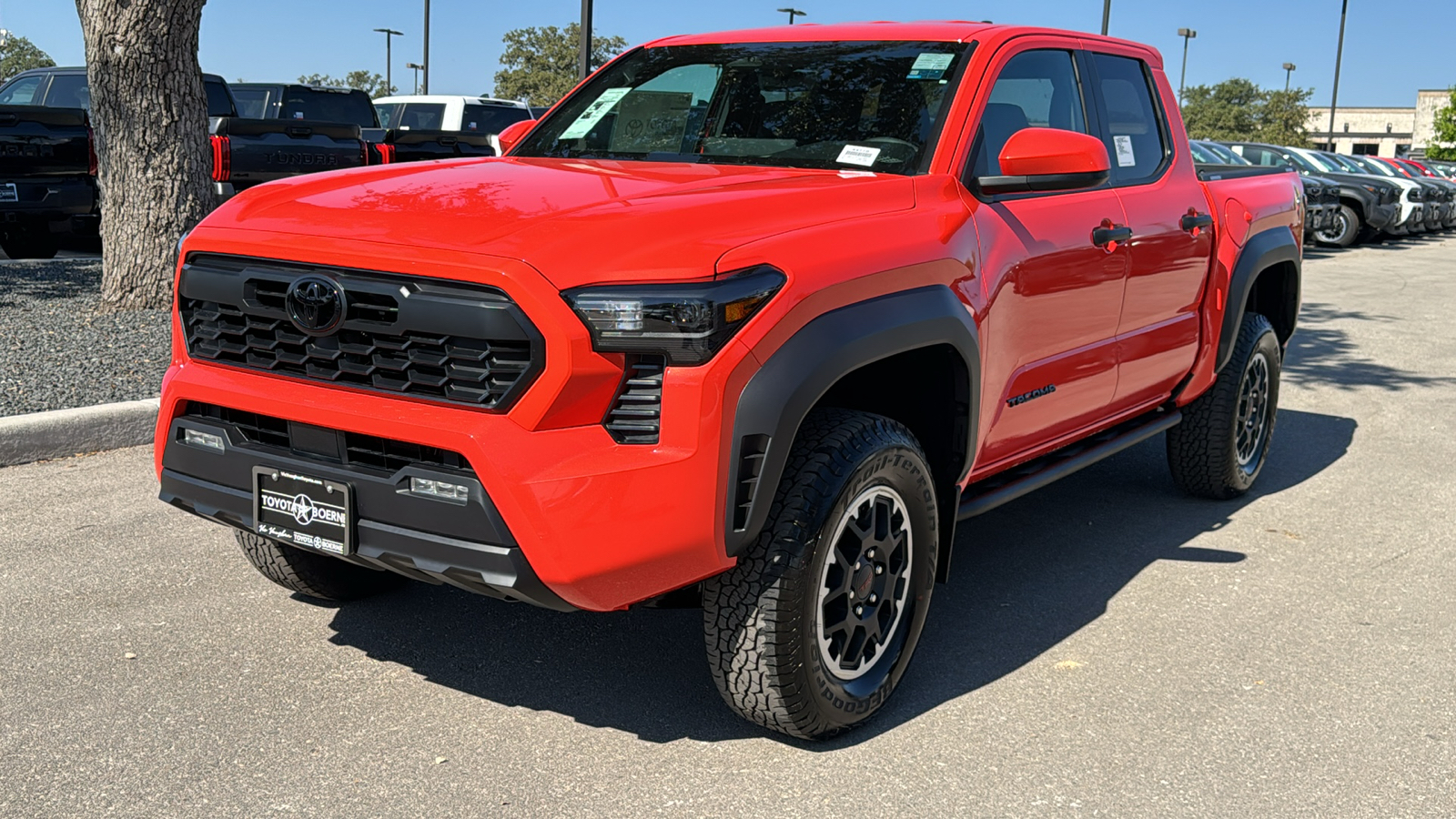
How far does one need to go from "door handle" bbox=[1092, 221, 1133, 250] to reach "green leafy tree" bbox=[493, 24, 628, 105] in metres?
54.2

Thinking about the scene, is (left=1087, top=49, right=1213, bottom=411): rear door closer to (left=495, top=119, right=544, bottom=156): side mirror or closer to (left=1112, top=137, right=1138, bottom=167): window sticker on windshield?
(left=1112, top=137, right=1138, bottom=167): window sticker on windshield

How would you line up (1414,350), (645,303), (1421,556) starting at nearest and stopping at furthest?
(645,303), (1421,556), (1414,350)

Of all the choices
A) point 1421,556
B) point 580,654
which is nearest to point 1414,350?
point 1421,556

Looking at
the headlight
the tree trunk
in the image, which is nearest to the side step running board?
the headlight

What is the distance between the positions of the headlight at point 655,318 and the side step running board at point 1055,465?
1417 millimetres

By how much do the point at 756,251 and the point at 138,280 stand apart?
693 centimetres

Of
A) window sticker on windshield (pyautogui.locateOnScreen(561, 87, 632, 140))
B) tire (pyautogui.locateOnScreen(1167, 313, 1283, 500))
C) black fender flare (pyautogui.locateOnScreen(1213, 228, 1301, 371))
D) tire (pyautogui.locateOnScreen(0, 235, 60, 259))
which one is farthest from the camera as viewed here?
tire (pyautogui.locateOnScreen(0, 235, 60, 259))

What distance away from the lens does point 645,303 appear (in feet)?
9.48

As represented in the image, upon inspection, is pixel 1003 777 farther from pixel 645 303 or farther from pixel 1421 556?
pixel 1421 556

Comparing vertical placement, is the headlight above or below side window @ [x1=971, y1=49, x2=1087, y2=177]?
below

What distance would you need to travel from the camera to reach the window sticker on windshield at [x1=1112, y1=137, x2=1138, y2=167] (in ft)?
16.2

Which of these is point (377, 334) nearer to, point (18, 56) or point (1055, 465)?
point (1055, 465)

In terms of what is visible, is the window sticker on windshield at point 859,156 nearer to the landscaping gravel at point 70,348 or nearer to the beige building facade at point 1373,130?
the landscaping gravel at point 70,348

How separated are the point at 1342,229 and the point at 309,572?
921 inches
